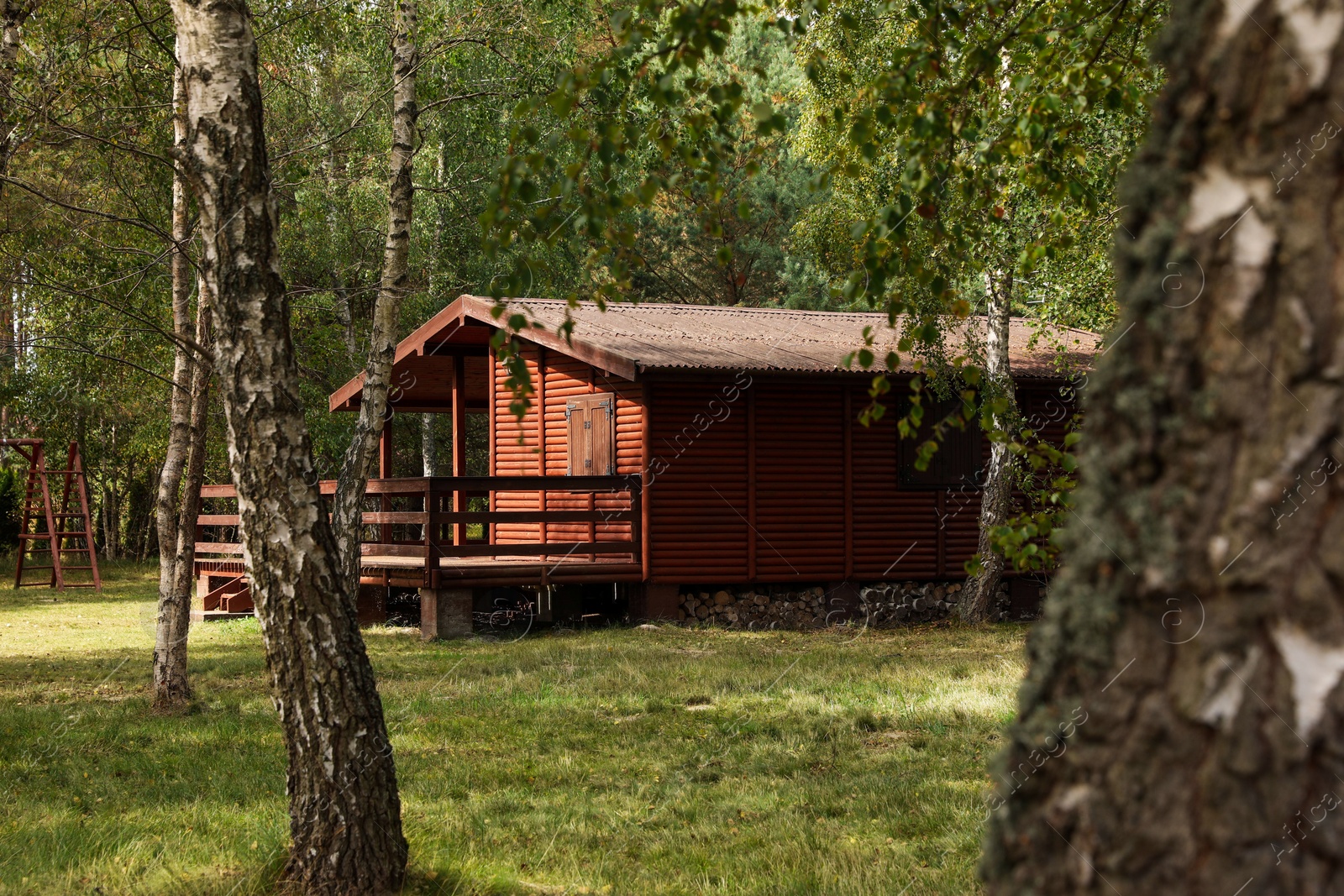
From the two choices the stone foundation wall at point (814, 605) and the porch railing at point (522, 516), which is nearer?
the porch railing at point (522, 516)

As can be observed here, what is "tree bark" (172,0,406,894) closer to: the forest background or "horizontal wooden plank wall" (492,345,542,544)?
the forest background

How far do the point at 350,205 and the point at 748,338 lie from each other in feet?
36.0

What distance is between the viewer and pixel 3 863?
5039 mm

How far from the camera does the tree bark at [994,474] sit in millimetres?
13805

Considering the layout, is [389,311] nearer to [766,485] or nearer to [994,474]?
[766,485]

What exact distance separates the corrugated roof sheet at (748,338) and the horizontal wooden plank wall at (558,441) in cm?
67

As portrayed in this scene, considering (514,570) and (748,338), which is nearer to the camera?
(514,570)

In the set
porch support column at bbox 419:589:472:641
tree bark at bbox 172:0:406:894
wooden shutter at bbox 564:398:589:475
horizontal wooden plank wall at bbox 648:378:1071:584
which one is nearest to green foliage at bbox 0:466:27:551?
wooden shutter at bbox 564:398:589:475

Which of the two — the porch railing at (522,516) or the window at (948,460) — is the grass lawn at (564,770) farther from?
the window at (948,460)

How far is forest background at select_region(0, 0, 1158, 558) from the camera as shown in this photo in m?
8.51

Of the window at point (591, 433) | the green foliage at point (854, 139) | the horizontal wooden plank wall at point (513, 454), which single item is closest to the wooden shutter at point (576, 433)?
the window at point (591, 433)

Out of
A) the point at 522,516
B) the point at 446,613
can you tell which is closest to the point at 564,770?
the point at 446,613

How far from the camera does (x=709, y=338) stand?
16.4 m

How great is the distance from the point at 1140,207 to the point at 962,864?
3.97 metres
